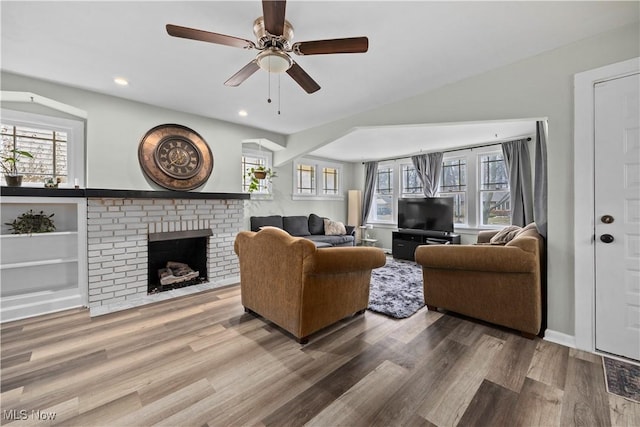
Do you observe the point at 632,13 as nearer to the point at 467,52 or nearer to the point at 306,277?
the point at 467,52

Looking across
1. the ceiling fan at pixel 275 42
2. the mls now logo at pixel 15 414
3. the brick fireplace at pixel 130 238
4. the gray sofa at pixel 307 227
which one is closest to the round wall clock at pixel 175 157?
the brick fireplace at pixel 130 238

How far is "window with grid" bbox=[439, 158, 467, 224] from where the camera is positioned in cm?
557

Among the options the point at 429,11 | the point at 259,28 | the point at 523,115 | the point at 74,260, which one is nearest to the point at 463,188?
the point at 523,115

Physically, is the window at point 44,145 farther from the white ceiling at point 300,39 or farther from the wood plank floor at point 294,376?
the wood plank floor at point 294,376

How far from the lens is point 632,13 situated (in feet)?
5.89

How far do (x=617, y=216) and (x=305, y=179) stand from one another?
Answer: 16.4ft

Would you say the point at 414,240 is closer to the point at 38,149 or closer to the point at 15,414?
the point at 15,414

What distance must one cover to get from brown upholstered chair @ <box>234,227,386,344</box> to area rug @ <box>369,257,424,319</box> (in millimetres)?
427

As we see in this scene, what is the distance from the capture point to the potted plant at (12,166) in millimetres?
2616

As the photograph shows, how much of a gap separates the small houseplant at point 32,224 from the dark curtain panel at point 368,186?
587cm

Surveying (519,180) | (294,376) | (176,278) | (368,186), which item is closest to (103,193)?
(176,278)

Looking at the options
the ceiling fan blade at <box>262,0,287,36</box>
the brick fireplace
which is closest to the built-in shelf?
the brick fireplace

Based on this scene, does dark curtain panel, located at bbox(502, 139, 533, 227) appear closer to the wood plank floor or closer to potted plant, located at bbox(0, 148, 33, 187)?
the wood plank floor

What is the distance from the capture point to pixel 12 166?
2.80m
